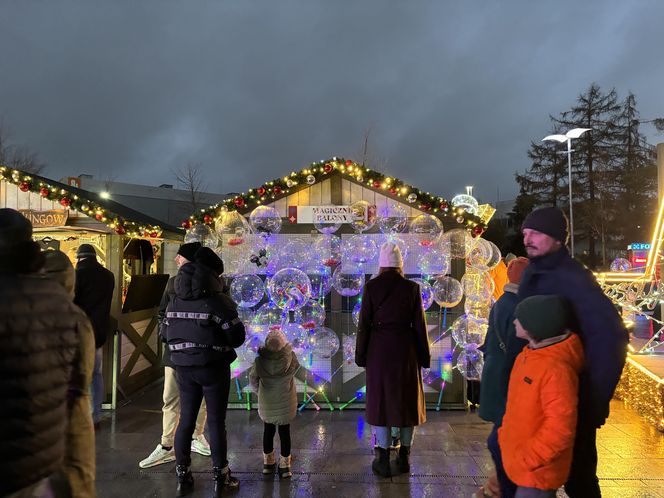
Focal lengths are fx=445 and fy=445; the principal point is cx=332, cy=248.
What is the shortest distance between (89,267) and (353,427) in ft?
10.5

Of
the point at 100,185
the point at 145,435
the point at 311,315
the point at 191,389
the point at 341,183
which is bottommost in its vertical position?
the point at 145,435

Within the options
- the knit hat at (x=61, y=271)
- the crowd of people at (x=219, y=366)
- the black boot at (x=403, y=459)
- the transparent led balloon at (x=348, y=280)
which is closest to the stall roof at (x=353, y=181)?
the transparent led balloon at (x=348, y=280)

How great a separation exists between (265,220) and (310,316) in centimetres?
122

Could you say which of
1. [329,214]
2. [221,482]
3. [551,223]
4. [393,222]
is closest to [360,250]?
[393,222]

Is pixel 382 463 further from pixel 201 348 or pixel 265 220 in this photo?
pixel 265 220

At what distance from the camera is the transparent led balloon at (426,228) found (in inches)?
201

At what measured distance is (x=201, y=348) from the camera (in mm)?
3152

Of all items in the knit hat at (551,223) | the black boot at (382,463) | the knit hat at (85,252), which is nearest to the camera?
the knit hat at (551,223)

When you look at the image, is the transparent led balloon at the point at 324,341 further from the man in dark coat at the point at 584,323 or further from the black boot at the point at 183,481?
the man in dark coat at the point at 584,323

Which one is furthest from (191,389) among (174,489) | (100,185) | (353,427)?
(100,185)

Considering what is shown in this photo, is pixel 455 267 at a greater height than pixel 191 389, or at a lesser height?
greater

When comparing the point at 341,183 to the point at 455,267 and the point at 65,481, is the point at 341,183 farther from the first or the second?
the point at 65,481

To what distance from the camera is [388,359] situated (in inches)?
146

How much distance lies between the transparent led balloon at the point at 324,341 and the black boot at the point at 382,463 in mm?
1518
